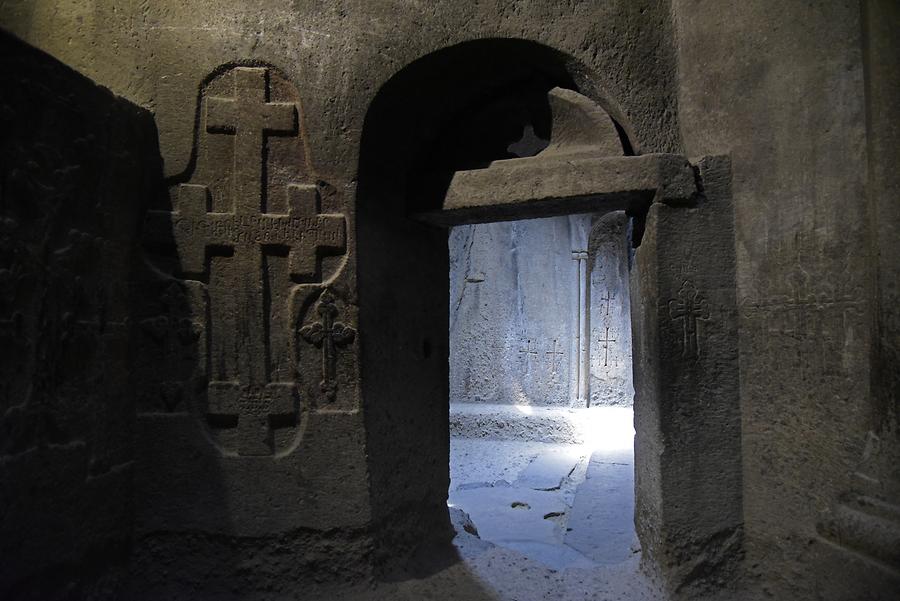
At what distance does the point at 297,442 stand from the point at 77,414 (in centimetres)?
83

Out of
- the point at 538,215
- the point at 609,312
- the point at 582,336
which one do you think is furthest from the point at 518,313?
the point at 538,215

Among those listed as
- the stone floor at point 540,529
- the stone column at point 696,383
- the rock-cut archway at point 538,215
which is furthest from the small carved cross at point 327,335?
the stone column at point 696,383

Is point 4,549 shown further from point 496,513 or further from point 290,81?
point 496,513

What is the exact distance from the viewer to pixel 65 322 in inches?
78.2

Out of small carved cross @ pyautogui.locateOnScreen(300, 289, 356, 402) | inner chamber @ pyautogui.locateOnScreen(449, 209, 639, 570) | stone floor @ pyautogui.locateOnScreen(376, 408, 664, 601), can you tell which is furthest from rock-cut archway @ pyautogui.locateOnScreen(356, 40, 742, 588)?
inner chamber @ pyautogui.locateOnScreen(449, 209, 639, 570)

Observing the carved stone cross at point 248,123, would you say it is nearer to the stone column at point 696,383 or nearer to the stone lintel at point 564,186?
the stone lintel at point 564,186

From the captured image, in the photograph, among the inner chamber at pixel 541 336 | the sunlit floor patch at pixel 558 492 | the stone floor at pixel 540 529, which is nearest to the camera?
the stone floor at pixel 540 529

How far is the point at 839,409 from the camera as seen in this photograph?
2.04 meters

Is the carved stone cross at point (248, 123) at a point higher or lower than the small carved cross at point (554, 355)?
higher

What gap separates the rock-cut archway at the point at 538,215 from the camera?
2.32 m

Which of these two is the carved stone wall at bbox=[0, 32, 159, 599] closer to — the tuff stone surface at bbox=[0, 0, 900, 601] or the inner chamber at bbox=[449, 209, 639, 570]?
the tuff stone surface at bbox=[0, 0, 900, 601]

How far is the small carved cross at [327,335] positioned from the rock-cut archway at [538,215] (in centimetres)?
11

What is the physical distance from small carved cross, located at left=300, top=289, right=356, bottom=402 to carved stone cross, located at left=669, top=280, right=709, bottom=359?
1450mm

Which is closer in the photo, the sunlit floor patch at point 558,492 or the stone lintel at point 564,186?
the stone lintel at point 564,186
